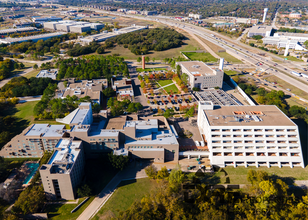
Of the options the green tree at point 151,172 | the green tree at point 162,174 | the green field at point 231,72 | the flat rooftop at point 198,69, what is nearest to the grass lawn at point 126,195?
the green tree at point 151,172

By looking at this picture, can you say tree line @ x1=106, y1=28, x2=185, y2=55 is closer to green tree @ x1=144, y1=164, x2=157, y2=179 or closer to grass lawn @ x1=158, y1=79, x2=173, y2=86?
grass lawn @ x1=158, y1=79, x2=173, y2=86

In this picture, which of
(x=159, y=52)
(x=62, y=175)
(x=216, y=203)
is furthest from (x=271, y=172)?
(x=159, y=52)

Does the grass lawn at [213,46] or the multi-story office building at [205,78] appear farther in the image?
the grass lawn at [213,46]

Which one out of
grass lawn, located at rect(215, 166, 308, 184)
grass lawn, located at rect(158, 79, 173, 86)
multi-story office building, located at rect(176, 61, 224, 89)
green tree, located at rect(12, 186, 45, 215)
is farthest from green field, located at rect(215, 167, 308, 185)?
grass lawn, located at rect(158, 79, 173, 86)

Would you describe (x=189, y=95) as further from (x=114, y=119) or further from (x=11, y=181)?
(x=11, y=181)

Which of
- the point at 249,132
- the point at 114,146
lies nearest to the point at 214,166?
the point at 249,132

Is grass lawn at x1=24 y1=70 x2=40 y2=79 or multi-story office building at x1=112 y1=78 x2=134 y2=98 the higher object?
grass lawn at x1=24 y1=70 x2=40 y2=79

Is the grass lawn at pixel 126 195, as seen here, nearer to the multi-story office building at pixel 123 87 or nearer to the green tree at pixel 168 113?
the green tree at pixel 168 113

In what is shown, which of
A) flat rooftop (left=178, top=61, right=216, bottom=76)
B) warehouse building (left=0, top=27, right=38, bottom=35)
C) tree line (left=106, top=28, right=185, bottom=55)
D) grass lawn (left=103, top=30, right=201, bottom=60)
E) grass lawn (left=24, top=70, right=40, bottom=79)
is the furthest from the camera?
warehouse building (left=0, top=27, right=38, bottom=35)
